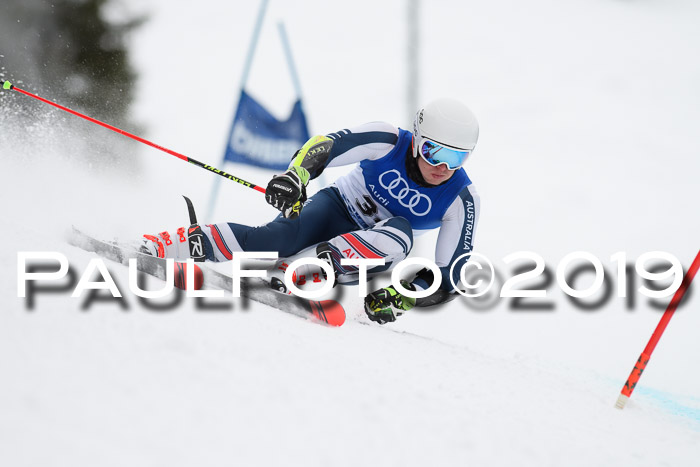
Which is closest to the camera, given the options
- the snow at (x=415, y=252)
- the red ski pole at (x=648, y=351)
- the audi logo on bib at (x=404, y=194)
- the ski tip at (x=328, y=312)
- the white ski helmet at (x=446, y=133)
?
the snow at (x=415, y=252)

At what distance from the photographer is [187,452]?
37.2 inches

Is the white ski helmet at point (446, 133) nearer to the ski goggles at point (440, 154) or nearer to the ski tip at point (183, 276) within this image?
the ski goggles at point (440, 154)

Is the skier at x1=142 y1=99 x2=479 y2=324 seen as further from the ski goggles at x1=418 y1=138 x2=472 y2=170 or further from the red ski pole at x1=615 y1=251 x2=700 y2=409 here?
the red ski pole at x1=615 y1=251 x2=700 y2=409

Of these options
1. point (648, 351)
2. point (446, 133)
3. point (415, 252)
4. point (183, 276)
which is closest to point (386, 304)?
point (446, 133)

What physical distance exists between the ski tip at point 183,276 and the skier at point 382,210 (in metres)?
0.30

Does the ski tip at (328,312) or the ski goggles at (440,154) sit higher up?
the ski goggles at (440,154)

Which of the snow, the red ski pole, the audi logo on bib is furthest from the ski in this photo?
the red ski pole

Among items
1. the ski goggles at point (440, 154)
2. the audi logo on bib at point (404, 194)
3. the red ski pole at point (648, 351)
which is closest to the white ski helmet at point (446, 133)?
the ski goggles at point (440, 154)

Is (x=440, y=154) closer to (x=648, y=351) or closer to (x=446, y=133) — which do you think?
(x=446, y=133)

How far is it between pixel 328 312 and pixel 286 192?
0.55 meters

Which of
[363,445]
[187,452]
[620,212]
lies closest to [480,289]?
[363,445]

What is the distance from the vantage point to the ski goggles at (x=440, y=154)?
271 centimetres

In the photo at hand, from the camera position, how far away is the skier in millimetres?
2713

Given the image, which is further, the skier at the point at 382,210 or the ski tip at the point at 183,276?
the skier at the point at 382,210
